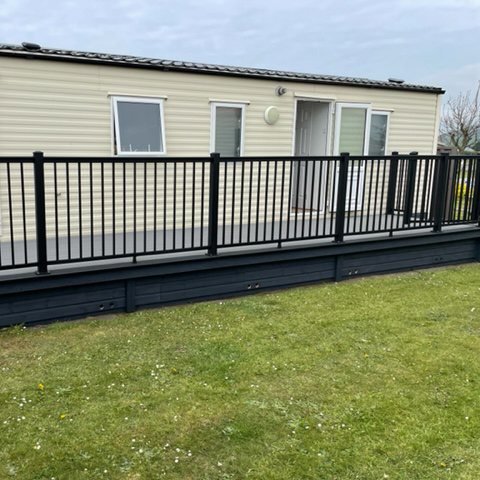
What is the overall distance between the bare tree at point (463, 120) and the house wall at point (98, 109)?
16686mm

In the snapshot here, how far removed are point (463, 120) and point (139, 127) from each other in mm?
→ 21547

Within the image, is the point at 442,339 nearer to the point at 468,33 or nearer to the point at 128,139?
the point at 128,139

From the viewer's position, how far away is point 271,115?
6.96 meters

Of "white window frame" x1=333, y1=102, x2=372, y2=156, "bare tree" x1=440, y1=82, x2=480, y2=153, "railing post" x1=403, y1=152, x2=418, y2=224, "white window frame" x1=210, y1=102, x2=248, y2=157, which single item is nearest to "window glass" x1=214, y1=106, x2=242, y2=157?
"white window frame" x1=210, y1=102, x2=248, y2=157

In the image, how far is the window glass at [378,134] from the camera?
820cm

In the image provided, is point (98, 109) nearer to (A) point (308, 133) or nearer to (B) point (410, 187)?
(A) point (308, 133)

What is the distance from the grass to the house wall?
1795 mm

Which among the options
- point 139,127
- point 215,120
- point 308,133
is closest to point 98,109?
point 139,127

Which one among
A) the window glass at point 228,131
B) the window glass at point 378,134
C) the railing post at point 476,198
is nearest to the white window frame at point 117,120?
the window glass at point 228,131

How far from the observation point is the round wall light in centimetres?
694

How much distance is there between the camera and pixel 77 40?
2077 centimetres

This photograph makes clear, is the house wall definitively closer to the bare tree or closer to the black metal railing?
the black metal railing

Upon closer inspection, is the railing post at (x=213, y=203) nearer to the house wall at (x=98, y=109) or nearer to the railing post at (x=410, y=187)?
the house wall at (x=98, y=109)

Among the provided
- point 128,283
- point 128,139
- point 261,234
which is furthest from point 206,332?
point 128,139
